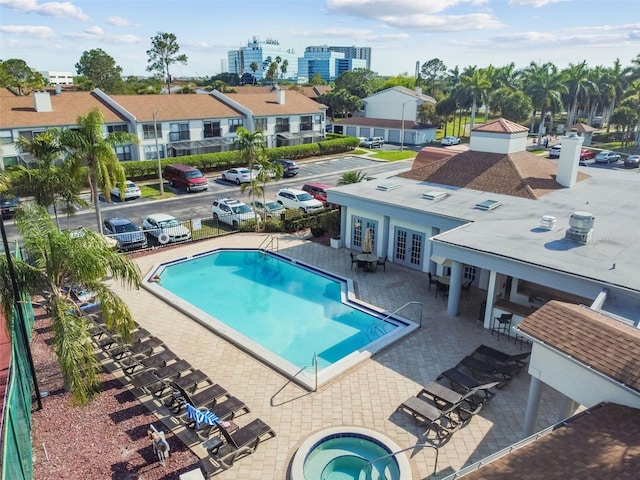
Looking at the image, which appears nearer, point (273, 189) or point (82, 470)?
point (82, 470)

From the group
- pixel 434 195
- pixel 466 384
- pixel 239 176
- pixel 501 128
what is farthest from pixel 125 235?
pixel 501 128

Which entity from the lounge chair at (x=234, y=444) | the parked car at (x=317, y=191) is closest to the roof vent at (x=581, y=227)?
the lounge chair at (x=234, y=444)

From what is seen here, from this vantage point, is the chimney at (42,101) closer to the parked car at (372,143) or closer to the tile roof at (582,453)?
the parked car at (372,143)

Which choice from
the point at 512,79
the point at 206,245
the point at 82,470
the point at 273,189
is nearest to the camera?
the point at 82,470

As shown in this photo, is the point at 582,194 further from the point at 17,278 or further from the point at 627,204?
the point at 17,278

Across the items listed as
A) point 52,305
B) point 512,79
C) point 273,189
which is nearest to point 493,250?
point 52,305

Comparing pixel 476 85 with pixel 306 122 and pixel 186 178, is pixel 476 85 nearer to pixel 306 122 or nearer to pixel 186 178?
pixel 306 122
